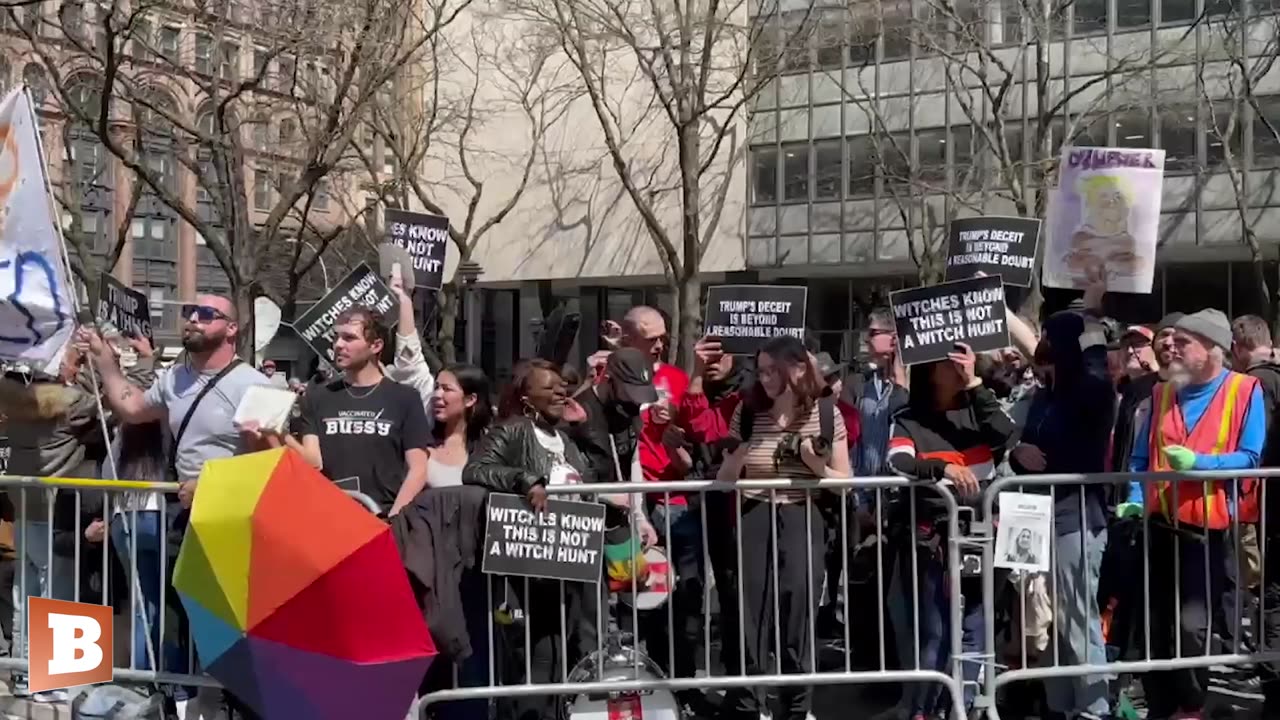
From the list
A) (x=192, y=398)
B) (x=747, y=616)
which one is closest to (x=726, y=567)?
(x=747, y=616)

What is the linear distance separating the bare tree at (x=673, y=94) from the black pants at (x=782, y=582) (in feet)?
44.2

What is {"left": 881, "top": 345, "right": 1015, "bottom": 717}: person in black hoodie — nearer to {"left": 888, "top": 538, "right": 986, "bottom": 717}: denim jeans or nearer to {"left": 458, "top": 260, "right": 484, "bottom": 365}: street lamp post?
{"left": 888, "top": 538, "right": 986, "bottom": 717}: denim jeans

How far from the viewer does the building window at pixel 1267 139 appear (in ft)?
92.6

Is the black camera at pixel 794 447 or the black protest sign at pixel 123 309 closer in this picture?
the black camera at pixel 794 447

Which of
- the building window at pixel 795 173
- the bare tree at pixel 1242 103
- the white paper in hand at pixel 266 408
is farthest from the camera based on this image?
the building window at pixel 795 173

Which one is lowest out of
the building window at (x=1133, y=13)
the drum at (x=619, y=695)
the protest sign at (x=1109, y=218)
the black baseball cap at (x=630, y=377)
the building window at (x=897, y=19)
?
the drum at (x=619, y=695)

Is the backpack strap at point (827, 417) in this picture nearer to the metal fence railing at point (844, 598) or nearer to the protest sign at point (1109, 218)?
the metal fence railing at point (844, 598)

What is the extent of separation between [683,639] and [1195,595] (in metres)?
2.25

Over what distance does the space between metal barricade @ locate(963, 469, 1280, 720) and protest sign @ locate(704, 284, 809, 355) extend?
212cm

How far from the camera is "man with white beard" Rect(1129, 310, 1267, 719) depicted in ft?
19.9

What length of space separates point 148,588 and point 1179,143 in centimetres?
2701

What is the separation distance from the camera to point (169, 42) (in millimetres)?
18156

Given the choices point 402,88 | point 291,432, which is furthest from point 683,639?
point 402,88

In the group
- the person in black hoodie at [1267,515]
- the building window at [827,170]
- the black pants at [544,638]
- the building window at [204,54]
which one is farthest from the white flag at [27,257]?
the building window at [827,170]
